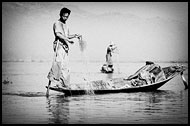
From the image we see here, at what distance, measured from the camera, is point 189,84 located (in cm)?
791

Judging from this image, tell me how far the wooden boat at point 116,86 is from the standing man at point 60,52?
0.18 meters

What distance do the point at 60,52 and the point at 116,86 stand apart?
48.3 inches

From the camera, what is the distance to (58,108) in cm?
662

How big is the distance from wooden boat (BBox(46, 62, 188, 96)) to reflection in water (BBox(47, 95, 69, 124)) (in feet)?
0.53

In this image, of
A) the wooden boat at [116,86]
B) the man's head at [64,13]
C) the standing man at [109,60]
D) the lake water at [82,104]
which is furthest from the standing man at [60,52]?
the standing man at [109,60]

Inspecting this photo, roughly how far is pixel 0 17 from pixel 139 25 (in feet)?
7.39

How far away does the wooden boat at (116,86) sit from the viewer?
24.4 ft

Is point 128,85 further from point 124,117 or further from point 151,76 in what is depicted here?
point 124,117

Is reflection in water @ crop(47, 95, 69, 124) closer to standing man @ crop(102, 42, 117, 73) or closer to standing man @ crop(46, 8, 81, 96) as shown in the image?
standing man @ crop(46, 8, 81, 96)

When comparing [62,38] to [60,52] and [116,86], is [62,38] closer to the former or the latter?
[60,52]

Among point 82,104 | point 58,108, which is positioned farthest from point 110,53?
point 58,108

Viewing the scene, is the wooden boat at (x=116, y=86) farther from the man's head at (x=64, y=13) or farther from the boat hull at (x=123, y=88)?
the man's head at (x=64, y=13)

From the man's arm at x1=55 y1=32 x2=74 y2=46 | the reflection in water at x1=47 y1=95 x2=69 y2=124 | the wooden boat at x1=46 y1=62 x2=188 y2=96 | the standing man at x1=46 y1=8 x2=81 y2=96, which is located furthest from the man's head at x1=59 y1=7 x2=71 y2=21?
the reflection in water at x1=47 y1=95 x2=69 y2=124

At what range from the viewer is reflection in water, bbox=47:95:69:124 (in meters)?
6.16
